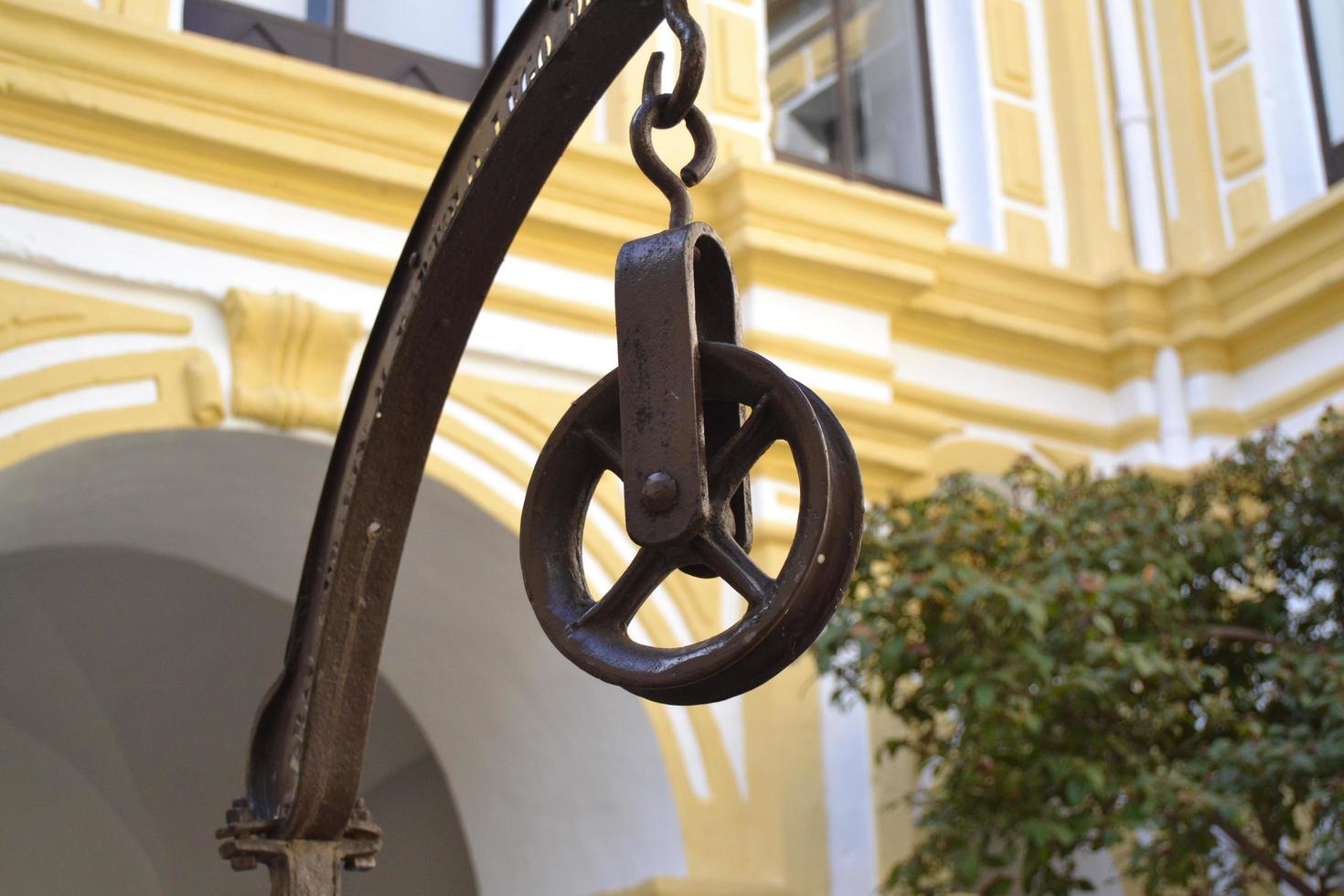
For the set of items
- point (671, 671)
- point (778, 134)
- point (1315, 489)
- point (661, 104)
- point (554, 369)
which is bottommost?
point (671, 671)

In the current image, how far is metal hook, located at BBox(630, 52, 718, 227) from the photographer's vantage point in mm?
2137

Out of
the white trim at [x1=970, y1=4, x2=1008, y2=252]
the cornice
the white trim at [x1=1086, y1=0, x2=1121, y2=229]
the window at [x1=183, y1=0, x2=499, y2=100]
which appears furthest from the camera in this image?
the white trim at [x1=1086, y1=0, x2=1121, y2=229]

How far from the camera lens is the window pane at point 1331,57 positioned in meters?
8.12

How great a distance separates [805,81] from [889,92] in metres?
0.50

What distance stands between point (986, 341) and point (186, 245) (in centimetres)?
314

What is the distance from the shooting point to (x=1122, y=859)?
7066 mm

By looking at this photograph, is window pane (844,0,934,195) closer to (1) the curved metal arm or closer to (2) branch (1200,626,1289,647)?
(2) branch (1200,626,1289,647)

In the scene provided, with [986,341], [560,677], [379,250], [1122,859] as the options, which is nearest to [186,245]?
[379,250]

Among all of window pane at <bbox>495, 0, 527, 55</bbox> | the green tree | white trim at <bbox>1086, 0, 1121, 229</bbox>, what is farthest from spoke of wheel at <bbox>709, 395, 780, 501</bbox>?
white trim at <bbox>1086, 0, 1121, 229</bbox>

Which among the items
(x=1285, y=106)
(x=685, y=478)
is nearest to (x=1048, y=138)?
(x=1285, y=106)

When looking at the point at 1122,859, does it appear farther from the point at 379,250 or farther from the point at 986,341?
the point at 379,250

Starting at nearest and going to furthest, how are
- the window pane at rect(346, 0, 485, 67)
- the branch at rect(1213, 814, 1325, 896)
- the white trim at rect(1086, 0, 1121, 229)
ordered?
the branch at rect(1213, 814, 1325, 896), the window pane at rect(346, 0, 485, 67), the white trim at rect(1086, 0, 1121, 229)

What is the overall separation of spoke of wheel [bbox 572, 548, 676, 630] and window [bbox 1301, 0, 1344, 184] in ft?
22.0

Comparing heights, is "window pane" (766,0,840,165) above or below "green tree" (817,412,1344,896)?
above
